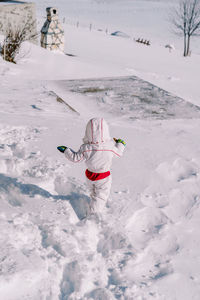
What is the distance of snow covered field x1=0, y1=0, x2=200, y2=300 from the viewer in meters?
2.63

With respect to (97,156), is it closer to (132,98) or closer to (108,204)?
(108,204)

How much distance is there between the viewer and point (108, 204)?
367 cm

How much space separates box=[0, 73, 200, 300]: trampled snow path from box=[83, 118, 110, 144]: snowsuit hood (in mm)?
763

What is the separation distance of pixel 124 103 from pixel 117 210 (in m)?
3.91

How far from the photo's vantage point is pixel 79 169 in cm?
430

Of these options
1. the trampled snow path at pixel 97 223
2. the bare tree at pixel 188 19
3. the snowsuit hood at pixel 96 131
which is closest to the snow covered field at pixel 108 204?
the trampled snow path at pixel 97 223

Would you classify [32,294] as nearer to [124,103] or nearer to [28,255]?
[28,255]

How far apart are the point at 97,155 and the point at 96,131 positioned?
245mm

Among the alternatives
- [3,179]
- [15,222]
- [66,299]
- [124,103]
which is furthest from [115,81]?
[66,299]

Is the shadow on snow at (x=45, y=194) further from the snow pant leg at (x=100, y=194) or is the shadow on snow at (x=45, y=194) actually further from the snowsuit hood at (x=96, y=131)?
the snowsuit hood at (x=96, y=131)

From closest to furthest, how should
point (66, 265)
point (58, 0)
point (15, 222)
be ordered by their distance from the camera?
point (66, 265) < point (15, 222) < point (58, 0)

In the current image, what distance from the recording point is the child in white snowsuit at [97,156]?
331 centimetres

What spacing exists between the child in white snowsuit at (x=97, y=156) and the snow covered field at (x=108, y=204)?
0.23 metres

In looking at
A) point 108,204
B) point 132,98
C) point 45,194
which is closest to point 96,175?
point 108,204
